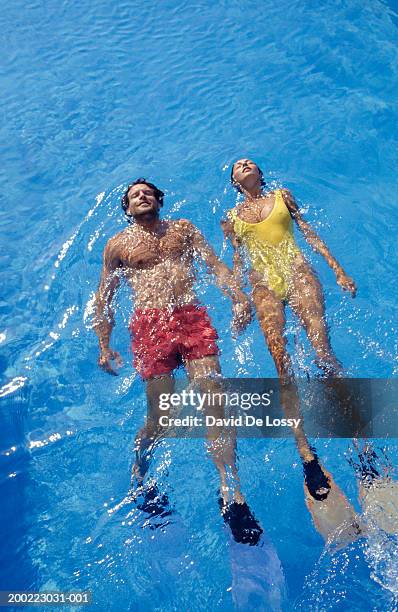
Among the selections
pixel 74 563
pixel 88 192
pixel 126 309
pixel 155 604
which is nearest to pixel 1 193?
pixel 88 192

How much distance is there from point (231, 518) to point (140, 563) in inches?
33.1

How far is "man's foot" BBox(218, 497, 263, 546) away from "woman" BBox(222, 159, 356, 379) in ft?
3.53

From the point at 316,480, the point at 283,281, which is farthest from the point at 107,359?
the point at 316,480

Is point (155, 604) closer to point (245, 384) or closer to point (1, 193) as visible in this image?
point (245, 384)

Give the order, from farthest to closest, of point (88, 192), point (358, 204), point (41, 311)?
point (88, 192)
point (358, 204)
point (41, 311)

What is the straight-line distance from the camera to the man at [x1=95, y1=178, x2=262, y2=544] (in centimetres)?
412

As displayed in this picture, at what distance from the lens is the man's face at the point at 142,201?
5.09 m

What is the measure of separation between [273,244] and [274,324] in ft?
2.72

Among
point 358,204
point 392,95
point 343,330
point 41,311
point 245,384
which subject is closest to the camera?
point 245,384

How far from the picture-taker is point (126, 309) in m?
5.46

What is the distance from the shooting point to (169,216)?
6.41 metres

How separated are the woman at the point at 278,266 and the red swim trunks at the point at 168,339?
55 cm

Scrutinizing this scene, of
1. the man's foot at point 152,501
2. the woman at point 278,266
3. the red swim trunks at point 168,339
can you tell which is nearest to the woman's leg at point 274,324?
the woman at point 278,266

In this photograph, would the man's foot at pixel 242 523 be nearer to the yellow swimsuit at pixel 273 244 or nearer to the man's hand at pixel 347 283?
the yellow swimsuit at pixel 273 244
